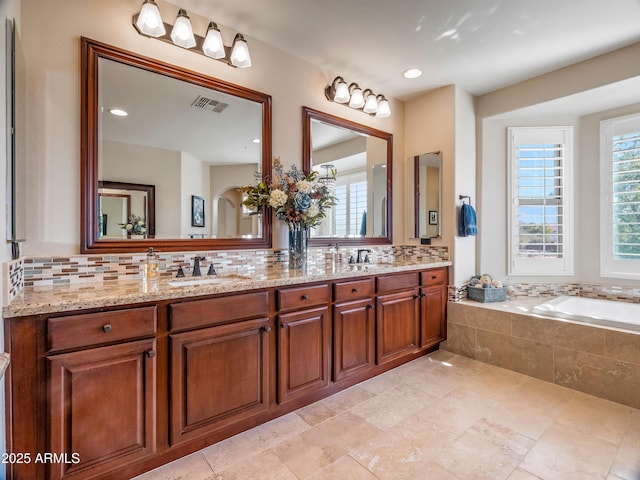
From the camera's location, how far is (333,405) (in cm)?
217

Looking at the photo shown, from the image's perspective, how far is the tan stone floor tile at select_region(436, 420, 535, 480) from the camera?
1.56 metres

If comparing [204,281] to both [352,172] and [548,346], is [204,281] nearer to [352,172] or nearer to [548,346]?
[352,172]

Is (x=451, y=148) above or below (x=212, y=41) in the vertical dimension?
below

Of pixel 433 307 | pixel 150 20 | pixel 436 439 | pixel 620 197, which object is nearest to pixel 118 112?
pixel 150 20

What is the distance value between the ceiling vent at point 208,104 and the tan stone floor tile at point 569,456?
9.10ft

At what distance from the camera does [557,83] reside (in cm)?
288

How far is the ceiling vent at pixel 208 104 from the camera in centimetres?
220

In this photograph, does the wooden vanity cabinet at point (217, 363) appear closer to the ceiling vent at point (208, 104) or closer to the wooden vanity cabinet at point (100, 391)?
the wooden vanity cabinet at point (100, 391)

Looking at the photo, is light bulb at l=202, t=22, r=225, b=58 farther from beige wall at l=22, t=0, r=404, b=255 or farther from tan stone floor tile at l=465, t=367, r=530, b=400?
tan stone floor tile at l=465, t=367, r=530, b=400

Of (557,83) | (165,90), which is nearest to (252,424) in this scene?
(165,90)

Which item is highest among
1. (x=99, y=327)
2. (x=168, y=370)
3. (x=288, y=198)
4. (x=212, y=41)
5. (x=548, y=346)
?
(x=212, y=41)

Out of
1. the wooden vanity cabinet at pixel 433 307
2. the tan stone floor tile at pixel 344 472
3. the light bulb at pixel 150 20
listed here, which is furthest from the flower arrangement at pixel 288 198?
the tan stone floor tile at pixel 344 472

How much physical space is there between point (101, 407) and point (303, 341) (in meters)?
1.07

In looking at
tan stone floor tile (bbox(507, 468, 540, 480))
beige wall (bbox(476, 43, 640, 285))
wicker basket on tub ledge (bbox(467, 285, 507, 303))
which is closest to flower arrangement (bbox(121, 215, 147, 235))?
tan stone floor tile (bbox(507, 468, 540, 480))
